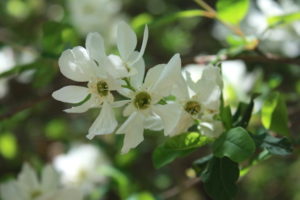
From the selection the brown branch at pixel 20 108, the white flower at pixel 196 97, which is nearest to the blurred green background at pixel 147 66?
the brown branch at pixel 20 108

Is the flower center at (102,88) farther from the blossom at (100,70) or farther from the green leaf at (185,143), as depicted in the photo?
the green leaf at (185,143)

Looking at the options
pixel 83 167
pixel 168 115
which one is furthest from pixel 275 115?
pixel 83 167

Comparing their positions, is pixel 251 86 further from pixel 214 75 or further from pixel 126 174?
pixel 214 75

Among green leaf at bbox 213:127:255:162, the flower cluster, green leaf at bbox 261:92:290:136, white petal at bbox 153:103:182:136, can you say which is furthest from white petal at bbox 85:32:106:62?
green leaf at bbox 261:92:290:136

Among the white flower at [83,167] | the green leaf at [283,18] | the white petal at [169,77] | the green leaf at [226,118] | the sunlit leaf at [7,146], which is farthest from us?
the sunlit leaf at [7,146]

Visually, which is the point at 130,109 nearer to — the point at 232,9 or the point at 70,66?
the point at 70,66

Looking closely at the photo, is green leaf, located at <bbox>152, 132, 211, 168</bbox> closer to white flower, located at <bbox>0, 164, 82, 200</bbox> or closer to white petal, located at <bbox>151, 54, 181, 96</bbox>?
white petal, located at <bbox>151, 54, 181, 96</bbox>
